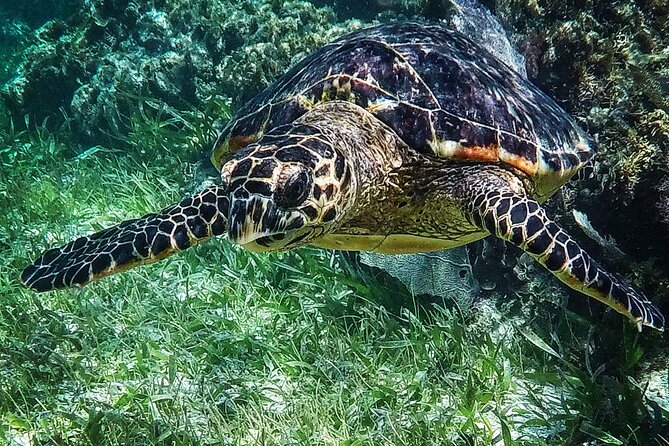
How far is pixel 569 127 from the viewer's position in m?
4.52

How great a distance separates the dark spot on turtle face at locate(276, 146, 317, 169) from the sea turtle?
11mm

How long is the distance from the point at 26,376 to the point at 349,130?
3.11m

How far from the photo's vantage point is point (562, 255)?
3213mm

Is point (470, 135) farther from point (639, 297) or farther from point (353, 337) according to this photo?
point (353, 337)

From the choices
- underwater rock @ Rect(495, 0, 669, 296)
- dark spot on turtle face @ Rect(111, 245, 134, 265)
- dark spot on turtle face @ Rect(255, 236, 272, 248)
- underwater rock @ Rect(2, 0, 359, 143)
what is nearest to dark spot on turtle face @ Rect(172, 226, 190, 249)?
dark spot on turtle face @ Rect(111, 245, 134, 265)

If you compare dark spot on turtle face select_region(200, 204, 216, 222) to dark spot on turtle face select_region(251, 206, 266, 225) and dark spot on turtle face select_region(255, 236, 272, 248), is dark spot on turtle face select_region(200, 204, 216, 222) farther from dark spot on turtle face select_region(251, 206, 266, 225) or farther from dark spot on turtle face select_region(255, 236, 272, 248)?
dark spot on turtle face select_region(251, 206, 266, 225)

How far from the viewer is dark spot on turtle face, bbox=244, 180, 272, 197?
2.60 m

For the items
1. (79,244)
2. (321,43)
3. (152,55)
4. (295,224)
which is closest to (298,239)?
(295,224)

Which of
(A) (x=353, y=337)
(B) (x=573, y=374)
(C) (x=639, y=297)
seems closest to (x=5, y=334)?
(A) (x=353, y=337)

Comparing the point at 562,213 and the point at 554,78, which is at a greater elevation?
the point at 554,78

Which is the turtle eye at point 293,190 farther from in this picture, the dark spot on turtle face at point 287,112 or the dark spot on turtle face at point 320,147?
the dark spot on turtle face at point 287,112

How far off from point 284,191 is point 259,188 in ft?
0.41

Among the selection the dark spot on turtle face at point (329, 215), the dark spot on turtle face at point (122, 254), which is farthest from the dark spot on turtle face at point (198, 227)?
the dark spot on turtle face at point (329, 215)

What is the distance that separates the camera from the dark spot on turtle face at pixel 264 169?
8.63 feet
